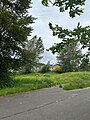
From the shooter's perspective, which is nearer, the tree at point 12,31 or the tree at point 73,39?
the tree at point 73,39

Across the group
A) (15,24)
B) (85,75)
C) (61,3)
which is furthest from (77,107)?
(85,75)

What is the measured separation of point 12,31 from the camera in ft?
88.6

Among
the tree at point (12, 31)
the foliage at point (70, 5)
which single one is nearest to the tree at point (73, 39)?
the foliage at point (70, 5)

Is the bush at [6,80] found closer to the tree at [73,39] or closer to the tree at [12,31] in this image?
the tree at [12,31]

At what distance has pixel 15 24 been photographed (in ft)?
88.8

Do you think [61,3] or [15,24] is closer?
[61,3]

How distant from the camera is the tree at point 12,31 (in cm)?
2680

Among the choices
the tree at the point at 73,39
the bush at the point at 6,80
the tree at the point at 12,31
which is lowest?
the bush at the point at 6,80

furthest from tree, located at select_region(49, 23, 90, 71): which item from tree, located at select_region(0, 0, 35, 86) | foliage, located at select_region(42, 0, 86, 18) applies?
tree, located at select_region(0, 0, 35, 86)

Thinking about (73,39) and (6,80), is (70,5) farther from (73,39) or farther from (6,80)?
(6,80)

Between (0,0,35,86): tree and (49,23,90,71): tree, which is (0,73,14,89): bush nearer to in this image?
(0,0,35,86): tree

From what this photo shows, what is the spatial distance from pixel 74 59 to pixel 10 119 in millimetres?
3837

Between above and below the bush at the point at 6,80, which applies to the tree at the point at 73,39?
above

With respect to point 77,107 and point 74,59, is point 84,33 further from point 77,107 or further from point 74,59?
point 77,107
